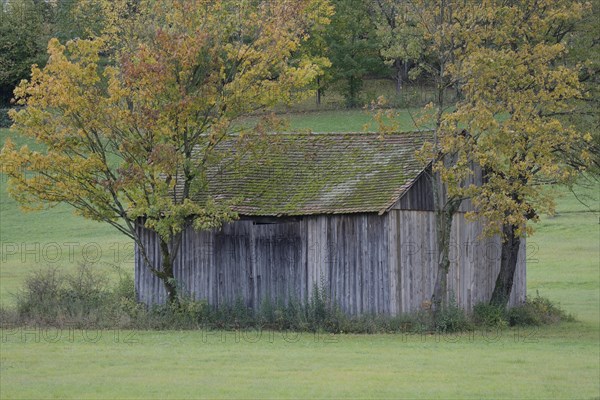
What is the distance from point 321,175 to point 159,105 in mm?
5330

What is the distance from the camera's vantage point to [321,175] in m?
31.0

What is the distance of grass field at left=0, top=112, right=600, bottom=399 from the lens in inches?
691

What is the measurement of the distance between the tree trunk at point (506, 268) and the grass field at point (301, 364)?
5.55 feet

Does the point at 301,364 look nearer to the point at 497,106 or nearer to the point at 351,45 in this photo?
the point at 497,106

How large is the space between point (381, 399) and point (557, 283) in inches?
1076

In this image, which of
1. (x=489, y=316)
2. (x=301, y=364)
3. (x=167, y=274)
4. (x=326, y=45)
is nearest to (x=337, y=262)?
(x=489, y=316)

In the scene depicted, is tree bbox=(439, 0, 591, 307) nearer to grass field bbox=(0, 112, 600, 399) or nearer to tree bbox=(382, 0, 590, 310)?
tree bbox=(382, 0, 590, 310)

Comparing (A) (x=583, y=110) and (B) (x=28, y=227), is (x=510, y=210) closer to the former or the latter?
(A) (x=583, y=110)

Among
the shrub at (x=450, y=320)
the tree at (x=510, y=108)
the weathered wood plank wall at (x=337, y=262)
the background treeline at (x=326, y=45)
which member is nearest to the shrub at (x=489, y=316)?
the weathered wood plank wall at (x=337, y=262)

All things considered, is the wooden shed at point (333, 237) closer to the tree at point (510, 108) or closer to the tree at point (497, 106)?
the tree at point (497, 106)

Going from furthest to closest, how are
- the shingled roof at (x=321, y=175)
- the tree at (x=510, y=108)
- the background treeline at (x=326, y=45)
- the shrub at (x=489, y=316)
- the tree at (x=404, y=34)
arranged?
1. the background treeline at (x=326, y=45)
2. the shrub at (x=489, y=316)
3. the shingled roof at (x=321, y=175)
4. the tree at (x=404, y=34)
5. the tree at (x=510, y=108)

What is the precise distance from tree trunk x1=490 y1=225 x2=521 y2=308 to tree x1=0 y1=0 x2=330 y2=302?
8173 millimetres

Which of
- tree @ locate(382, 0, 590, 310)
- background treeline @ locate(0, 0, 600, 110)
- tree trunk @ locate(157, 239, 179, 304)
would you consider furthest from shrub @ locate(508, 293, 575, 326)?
background treeline @ locate(0, 0, 600, 110)

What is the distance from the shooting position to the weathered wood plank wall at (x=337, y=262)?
28.9 metres
